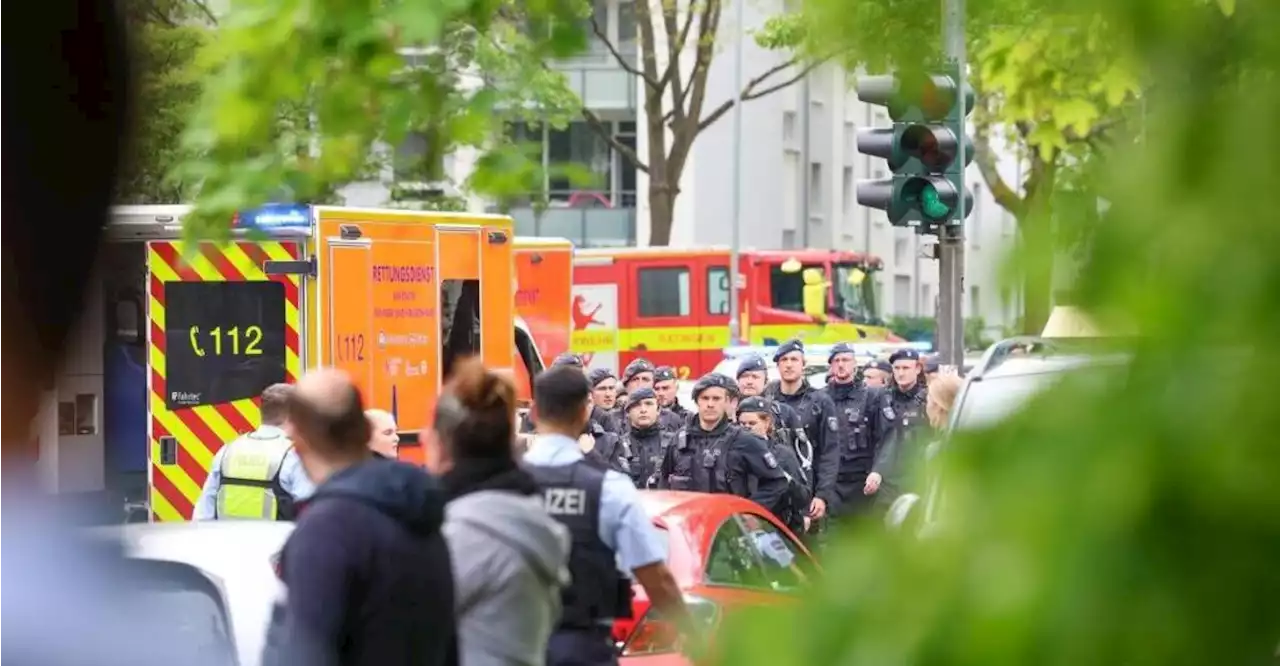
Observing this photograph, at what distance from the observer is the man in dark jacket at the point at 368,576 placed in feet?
14.6

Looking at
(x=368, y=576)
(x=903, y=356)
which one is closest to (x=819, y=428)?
(x=903, y=356)

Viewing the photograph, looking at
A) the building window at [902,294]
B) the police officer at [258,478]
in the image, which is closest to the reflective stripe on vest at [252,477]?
the police officer at [258,478]

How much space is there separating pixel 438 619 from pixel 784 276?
83.2ft

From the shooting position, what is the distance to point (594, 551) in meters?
5.67

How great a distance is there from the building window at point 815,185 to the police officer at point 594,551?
4192 cm

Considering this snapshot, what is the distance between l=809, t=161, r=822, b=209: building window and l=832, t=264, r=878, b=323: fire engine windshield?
58.5 ft

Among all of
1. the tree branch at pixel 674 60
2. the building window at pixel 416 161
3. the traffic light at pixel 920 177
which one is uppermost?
the tree branch at pixel 674 60

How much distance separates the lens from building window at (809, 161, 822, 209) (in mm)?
47688

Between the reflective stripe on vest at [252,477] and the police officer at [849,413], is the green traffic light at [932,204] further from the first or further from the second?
the reflective stripe on vest at [252,477]

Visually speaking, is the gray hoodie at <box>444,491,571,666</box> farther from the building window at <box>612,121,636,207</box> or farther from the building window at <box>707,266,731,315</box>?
the building window at <box>612,121,636,207</box>

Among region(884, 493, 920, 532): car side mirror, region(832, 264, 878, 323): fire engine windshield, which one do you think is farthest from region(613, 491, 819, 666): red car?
region(832, 264, 878, 323): fire engine windshield

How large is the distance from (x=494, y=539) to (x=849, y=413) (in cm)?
798

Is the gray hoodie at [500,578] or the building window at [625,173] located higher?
the building window at [625,173]

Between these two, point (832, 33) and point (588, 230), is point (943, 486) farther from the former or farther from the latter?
point (588, 230)
